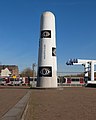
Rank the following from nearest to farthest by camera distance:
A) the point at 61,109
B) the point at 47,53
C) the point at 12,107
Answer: the point at 12,107
the point at 61,109
the point at 47,53

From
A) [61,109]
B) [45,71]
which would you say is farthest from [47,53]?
[61,109]

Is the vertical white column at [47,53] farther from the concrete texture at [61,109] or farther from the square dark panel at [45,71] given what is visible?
the concrete texture at [61,109]

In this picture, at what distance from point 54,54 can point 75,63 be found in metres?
49.1

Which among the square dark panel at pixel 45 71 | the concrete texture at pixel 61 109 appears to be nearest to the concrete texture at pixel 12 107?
the concrete texture at pixel 61 109

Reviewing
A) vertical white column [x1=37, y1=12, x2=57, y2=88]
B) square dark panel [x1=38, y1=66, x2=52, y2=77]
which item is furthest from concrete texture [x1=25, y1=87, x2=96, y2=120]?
vertical white column [x1=37, y1=12, x2=57, y2=88]

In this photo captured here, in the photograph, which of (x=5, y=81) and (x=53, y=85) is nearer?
(x=53, y=85)

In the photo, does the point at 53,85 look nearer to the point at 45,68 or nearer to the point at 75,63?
the point at 45,68

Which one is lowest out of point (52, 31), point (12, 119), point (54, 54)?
point (12, 119)

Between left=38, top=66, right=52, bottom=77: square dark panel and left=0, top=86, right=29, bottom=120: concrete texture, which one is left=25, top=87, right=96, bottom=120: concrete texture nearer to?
left=0, top=86, right=29, bottom=120: concrete texture

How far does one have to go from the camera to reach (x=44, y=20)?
181 ft

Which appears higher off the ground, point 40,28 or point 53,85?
point 40,28

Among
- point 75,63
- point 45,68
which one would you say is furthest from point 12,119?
point 75,63

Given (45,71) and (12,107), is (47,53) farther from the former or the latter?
(12,107)

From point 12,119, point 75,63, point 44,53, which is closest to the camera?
point 12,119
